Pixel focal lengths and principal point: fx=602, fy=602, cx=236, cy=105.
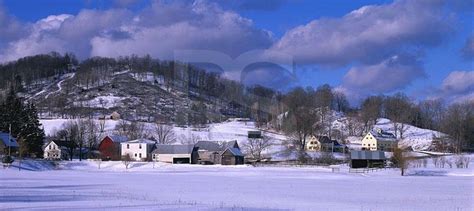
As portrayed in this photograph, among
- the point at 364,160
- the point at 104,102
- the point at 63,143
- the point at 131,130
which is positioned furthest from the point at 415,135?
the point at 104,102

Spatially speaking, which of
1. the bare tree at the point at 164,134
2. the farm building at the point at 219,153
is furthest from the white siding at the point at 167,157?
the bare tree at the point at 164,134

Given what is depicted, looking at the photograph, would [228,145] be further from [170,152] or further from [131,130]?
[131,130]

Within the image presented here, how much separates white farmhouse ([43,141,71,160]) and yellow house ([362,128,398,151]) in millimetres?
62148

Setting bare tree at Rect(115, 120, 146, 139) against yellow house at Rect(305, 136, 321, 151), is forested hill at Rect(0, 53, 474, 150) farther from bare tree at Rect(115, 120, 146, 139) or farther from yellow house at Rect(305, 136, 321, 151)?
bare tree at Rect(115, 120, 146, 139)

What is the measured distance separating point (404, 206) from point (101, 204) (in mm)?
13533

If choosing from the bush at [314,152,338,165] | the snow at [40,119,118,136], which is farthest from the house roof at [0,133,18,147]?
the snow at [40,119,118,136]

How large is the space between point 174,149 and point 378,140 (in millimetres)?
54490

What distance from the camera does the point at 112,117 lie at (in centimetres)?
15900

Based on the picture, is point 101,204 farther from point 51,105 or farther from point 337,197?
point 51,105

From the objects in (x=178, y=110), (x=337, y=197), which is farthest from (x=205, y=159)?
(x=337, y=197)

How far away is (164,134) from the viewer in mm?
124562

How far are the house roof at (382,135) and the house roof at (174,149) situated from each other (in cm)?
5305

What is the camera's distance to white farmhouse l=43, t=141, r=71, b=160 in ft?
351

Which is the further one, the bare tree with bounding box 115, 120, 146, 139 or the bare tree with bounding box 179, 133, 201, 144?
the bare tree with bounding box 115, 120, 146, 139
